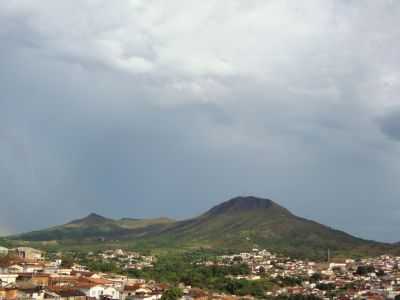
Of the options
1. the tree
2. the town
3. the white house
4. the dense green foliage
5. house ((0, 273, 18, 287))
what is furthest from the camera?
A: the dense green foliage

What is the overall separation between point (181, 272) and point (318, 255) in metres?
69.7

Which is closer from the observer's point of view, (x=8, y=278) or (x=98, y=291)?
(x=98, y=291)

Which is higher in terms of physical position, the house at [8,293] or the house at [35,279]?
the house at [35,279]

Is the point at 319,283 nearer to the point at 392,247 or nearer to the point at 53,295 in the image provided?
the point at 53,295

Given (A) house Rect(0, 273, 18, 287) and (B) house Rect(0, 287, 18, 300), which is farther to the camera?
(A) house Rect(0, 273, 18, 287)

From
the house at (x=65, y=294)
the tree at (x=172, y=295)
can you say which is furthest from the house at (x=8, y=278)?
the tree at (x=172, y=295)

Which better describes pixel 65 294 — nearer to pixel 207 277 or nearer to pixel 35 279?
pixel 35 279

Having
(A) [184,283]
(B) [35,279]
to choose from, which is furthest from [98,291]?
(A) [184,283]

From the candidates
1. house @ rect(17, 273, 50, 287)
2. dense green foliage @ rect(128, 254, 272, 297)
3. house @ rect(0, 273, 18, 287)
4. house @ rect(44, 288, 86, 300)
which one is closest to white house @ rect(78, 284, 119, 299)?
house @ rect(44, 288, 86, 300)

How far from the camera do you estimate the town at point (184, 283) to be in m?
65.5

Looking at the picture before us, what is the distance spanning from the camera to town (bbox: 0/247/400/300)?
65.5 meters

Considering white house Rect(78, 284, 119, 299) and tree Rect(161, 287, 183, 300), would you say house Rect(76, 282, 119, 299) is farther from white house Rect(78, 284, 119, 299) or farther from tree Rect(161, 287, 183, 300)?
→ tree Rect(161, 287, 183, 300)

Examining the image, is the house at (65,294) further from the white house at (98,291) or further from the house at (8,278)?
the house at (8,278)

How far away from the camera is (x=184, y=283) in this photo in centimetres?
9544
